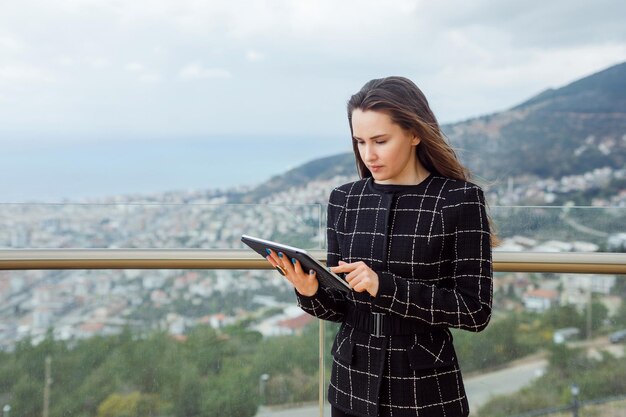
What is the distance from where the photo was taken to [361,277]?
4.21 feet

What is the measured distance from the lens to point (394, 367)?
1.36 m

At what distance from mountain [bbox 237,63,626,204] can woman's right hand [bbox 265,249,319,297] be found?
228cm

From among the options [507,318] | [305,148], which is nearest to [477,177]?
[507,318]

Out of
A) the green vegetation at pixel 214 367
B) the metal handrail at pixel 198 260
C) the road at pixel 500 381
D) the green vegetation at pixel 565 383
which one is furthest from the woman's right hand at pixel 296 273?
the green vegetation at pixel 565 383

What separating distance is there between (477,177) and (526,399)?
123cm

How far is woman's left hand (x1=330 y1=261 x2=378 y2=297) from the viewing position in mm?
1283

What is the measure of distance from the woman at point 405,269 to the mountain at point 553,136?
2230 mm

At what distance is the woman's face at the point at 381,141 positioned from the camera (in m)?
1.39

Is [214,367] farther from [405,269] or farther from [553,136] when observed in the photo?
[553,136]

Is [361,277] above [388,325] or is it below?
above

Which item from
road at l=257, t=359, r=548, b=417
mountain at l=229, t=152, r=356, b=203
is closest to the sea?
mountain at l=229, t=152, r=356, b=203

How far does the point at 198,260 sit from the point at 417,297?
3.77 ft

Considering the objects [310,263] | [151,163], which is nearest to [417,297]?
[310,263]

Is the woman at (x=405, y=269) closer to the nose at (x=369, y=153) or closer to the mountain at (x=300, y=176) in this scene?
the nose at (x=369, y=153)
